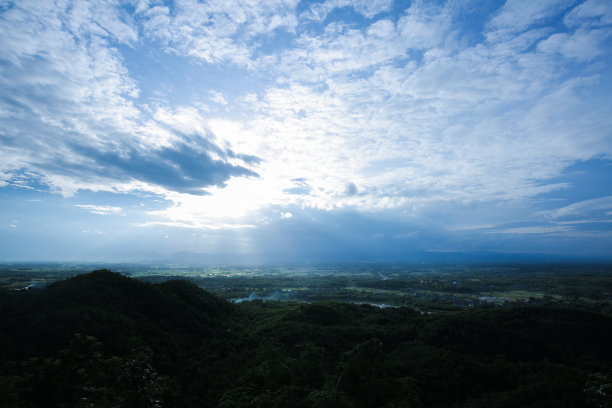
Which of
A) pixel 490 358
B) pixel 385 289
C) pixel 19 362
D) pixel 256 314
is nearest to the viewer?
pixel 19 362

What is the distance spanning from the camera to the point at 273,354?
57.8 feet

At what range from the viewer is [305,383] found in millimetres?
17234

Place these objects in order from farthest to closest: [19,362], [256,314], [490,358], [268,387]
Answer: [256,314] < [490,358] < [19,362] < [268,387]

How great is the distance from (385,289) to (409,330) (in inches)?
2717

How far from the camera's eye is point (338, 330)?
39.8 meters

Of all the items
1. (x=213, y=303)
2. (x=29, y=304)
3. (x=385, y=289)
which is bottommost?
(x=385, y=289)

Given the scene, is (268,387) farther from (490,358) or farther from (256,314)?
(256,314)

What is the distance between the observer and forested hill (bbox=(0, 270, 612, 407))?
16094mm

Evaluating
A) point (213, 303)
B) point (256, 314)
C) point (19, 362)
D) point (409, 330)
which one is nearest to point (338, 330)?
point (409, 330)

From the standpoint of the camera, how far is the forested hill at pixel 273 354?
16094 millimetres

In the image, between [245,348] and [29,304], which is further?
[245,348]

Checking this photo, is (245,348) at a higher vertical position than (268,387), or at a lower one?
lower

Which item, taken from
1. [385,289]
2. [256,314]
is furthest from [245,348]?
[385,289]

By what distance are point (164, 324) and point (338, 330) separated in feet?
79.1
